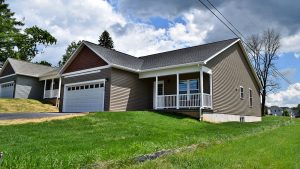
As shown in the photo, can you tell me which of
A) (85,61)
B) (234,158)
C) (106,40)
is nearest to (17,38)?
(106,40)

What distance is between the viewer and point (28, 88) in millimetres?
34656

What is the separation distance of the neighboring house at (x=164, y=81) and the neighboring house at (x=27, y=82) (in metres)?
9.42

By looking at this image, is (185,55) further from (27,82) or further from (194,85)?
(27,82)

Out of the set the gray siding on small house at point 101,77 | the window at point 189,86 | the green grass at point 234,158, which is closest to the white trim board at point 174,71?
the window at point 189,86

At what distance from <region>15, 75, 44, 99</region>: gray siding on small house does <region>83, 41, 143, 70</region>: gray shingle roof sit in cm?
1398

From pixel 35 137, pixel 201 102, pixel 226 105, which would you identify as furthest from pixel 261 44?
pixel 35 137

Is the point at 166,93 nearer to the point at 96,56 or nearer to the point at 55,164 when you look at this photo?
the point at 96,56

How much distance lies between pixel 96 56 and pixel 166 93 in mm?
5827

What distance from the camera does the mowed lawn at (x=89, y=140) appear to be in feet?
23.7

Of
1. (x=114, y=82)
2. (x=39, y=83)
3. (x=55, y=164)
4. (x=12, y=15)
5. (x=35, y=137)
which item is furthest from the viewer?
(x=12, y=15)

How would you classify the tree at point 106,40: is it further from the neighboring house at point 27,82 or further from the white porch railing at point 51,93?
the white porch railing at point 51,93

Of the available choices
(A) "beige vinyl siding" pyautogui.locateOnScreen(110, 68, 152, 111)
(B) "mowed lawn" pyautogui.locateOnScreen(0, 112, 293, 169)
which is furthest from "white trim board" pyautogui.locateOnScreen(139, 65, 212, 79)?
(B) "mowed lawn" pyautogui.locateOnScreen(0, 112, 293, 169)

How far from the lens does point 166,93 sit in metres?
23.4

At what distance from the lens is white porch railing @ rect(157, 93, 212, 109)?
20.0 meters
